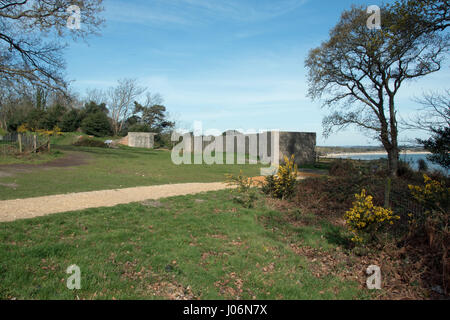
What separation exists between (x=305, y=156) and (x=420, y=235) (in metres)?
18.6

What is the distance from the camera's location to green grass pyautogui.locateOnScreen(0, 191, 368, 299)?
306 cm

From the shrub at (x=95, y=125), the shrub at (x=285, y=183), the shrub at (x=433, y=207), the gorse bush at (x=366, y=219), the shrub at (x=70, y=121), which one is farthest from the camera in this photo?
the shrub at (x=70, y=121)

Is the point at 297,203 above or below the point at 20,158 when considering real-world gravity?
below

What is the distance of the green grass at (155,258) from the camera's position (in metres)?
3.06

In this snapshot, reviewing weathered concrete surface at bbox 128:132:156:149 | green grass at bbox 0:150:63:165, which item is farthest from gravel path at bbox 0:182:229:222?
weathered concrete surface at bbox 128:132:156:149

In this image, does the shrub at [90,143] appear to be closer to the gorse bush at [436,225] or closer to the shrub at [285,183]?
the shrub at [285,183]

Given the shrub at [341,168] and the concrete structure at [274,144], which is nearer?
the shrub at [341,168]

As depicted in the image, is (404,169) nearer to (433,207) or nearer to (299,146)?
(433,207)

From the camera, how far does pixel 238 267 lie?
367 cm

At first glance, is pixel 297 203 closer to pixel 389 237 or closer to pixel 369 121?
pixel 389 237

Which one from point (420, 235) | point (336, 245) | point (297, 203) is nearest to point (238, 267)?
point (336, 245)

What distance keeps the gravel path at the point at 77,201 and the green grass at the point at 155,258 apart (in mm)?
713

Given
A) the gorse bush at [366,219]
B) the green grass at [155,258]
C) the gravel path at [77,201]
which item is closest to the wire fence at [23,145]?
the gravel path at [77,201]

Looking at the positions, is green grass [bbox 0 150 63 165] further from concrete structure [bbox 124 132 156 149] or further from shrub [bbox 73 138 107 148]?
concrete structure [bbox 124 132 156 149]
